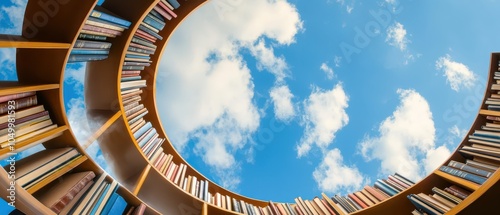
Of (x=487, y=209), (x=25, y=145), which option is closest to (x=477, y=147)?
(x=487, y=209)

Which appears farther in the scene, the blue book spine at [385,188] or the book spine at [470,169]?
the blue book spine at [385,188]

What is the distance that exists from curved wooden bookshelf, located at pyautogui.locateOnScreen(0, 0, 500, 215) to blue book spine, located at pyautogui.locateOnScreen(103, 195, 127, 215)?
69 mm

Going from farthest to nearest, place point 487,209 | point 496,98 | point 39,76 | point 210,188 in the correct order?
1. point 210,188
2. point 496,98
3. point 39,76
4. point 487,209

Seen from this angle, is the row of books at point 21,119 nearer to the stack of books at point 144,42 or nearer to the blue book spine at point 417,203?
the stack of books at point 144,42

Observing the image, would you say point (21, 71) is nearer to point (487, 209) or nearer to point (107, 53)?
point (107, 53)

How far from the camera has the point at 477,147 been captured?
2615 mm

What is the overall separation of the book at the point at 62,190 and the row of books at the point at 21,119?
40 cm

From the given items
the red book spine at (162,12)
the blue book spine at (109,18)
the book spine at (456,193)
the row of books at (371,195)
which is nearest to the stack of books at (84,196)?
the blue book spine at (109,18)

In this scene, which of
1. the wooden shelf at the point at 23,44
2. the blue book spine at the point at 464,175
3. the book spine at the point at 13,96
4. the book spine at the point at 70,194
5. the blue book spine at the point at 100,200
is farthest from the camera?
the blue book spine at the point at 464,175

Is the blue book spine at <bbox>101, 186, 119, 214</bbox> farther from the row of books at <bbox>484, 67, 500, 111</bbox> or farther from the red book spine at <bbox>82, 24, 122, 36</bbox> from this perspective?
the row of books at <bbox>484, 67, 500, 111</bbox>

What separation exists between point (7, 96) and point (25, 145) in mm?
309

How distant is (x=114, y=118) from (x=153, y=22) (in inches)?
40.5

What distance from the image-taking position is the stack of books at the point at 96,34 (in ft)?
6.39

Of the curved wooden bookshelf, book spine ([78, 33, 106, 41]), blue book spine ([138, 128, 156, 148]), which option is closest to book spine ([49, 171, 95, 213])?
the curved wooden bookshelf
